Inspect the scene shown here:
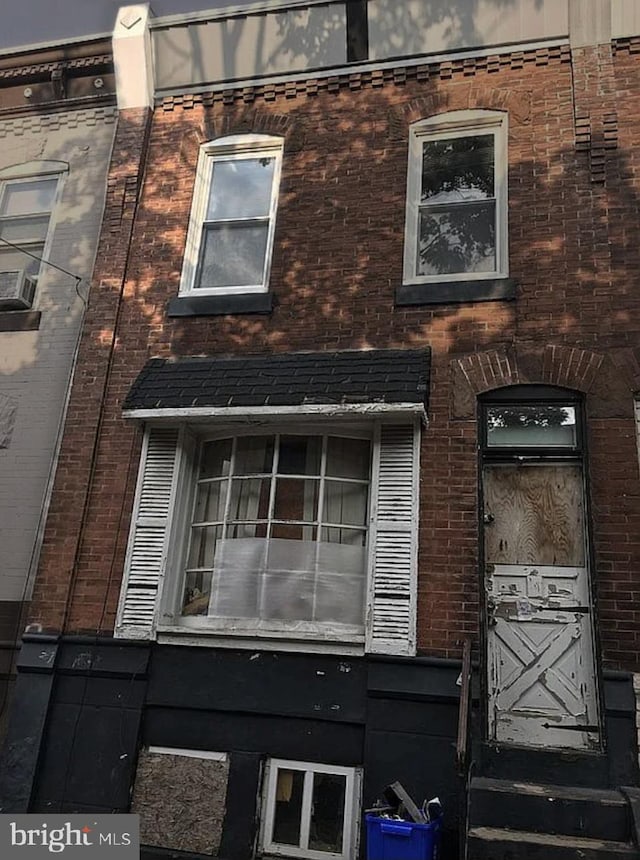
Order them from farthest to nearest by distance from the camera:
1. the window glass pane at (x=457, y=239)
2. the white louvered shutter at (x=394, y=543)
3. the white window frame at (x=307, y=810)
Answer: the window glass pane at (x=457, y=239), the white louvered shutter at (x=394, y=543), the white window frame at (x=307, y=810)

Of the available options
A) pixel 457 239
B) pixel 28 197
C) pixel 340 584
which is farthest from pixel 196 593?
pixel 28 197

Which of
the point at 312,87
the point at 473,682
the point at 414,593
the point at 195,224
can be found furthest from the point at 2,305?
the point at 473,682

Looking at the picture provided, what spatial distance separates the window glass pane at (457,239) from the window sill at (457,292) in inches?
12.8

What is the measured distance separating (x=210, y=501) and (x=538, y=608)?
3.09 meters

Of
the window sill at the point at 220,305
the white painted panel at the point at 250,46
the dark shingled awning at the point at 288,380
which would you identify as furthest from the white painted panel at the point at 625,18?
the window sill at the point at 220,305

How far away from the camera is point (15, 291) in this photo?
7930 mm

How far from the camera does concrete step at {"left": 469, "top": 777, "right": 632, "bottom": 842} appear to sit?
4.69m

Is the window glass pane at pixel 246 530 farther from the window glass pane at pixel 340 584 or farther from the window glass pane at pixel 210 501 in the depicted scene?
the window glass pane at pixel 340 584

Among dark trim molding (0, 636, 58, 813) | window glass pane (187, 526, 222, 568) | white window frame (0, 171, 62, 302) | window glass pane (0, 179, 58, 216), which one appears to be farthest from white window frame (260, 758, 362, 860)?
window glass pane (0, 179, 58, 216)

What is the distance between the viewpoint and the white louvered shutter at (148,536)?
6.28m

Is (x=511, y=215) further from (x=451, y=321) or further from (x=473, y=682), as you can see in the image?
(x=473, y=682)

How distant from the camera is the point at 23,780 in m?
5.93

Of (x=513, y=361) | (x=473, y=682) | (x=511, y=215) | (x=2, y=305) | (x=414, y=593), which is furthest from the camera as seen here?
(x=2, y=305)

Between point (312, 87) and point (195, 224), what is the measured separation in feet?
6.58
